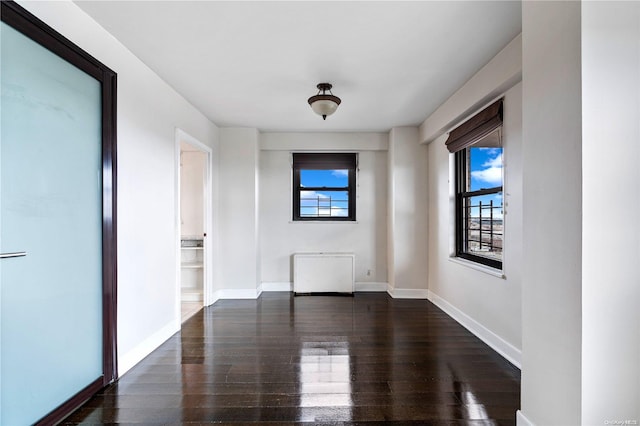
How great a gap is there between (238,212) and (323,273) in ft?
5.39

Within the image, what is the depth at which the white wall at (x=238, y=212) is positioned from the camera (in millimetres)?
4754

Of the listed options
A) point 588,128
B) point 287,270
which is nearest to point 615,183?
point 588,128

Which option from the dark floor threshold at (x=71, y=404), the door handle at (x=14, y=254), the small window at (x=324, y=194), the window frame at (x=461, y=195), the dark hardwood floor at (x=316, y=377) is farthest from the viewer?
the small window at (x=324, y=194)

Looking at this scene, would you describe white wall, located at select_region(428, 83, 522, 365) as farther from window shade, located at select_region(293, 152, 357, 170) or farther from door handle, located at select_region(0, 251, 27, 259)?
door handle, located at select_region(0, 251, 27, 259)

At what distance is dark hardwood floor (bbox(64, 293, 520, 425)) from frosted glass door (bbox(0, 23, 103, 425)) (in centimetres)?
41

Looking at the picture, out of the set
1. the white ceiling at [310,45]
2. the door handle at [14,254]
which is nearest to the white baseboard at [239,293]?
the white ceiling at [310,45]

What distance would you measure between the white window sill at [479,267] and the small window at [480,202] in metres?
0.08

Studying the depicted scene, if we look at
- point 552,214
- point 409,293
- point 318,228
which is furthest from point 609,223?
point 318,228

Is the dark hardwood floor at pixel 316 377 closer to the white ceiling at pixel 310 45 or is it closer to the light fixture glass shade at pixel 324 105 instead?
the light fixture glass shade at pixel 324 105

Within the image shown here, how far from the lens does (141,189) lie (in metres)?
2.73

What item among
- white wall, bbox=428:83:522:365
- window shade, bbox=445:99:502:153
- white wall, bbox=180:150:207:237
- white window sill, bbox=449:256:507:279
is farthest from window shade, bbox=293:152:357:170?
white window sill, bbox=449:256:507:279

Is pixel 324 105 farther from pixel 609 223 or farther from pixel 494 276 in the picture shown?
pixel 609 223

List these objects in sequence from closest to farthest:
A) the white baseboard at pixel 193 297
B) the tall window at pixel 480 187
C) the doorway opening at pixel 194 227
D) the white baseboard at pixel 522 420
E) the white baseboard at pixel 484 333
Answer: the white baseboard at pixel 522 420
the white baseboard at pixel 484 333
the tall window at pixel 480 187
the doorway opening at pixel 194 227
the white baseboard at pixel 193 297

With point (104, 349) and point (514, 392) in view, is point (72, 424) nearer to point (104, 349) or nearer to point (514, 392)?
point (104, 349)
